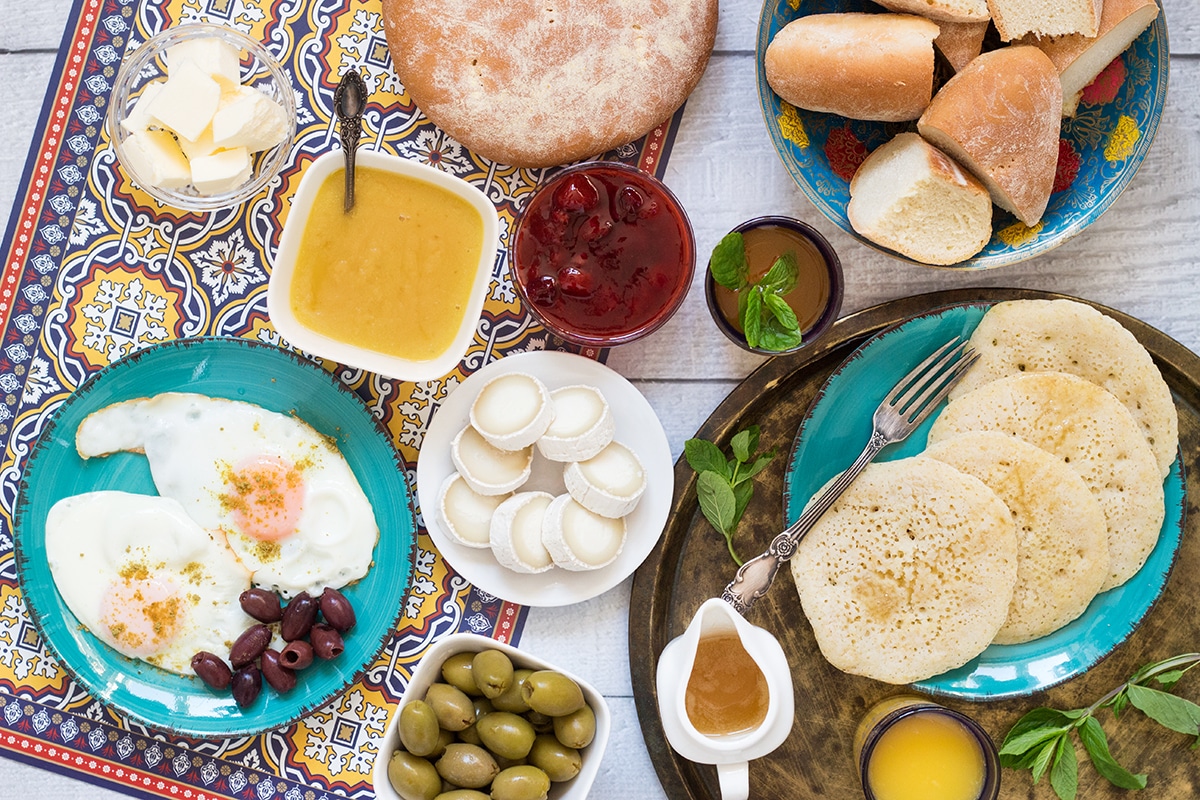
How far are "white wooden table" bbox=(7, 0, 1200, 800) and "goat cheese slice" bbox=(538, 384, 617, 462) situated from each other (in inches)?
7.0

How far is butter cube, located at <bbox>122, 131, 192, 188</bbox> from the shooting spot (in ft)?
5.69

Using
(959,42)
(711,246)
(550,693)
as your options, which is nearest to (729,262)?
(711,246)

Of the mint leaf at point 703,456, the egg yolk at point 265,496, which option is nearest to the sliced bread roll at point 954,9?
the mint leaf at point 703,456

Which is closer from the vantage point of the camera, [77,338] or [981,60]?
[981,60]

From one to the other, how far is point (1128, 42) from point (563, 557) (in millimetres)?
1456

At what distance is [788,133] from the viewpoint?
172 cm

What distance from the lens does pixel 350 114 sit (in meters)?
1.71

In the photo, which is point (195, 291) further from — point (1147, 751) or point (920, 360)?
point (1147, 751)

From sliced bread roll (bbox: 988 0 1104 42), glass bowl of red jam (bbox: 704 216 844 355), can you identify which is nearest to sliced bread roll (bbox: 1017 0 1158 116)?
sliced bread roll (bbox: 988 0 1104 42)

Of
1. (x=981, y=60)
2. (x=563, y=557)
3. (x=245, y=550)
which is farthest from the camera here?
(x=245, y=550)

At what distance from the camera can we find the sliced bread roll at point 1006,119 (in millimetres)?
1566

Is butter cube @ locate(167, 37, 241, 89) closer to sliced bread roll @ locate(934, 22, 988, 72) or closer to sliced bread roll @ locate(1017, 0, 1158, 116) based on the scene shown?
sliced bread roll @ locate(934, 22, 988, 72)

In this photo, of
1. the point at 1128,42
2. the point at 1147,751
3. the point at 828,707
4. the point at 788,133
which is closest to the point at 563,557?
the point at 828,707

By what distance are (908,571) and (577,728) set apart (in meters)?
0.71
